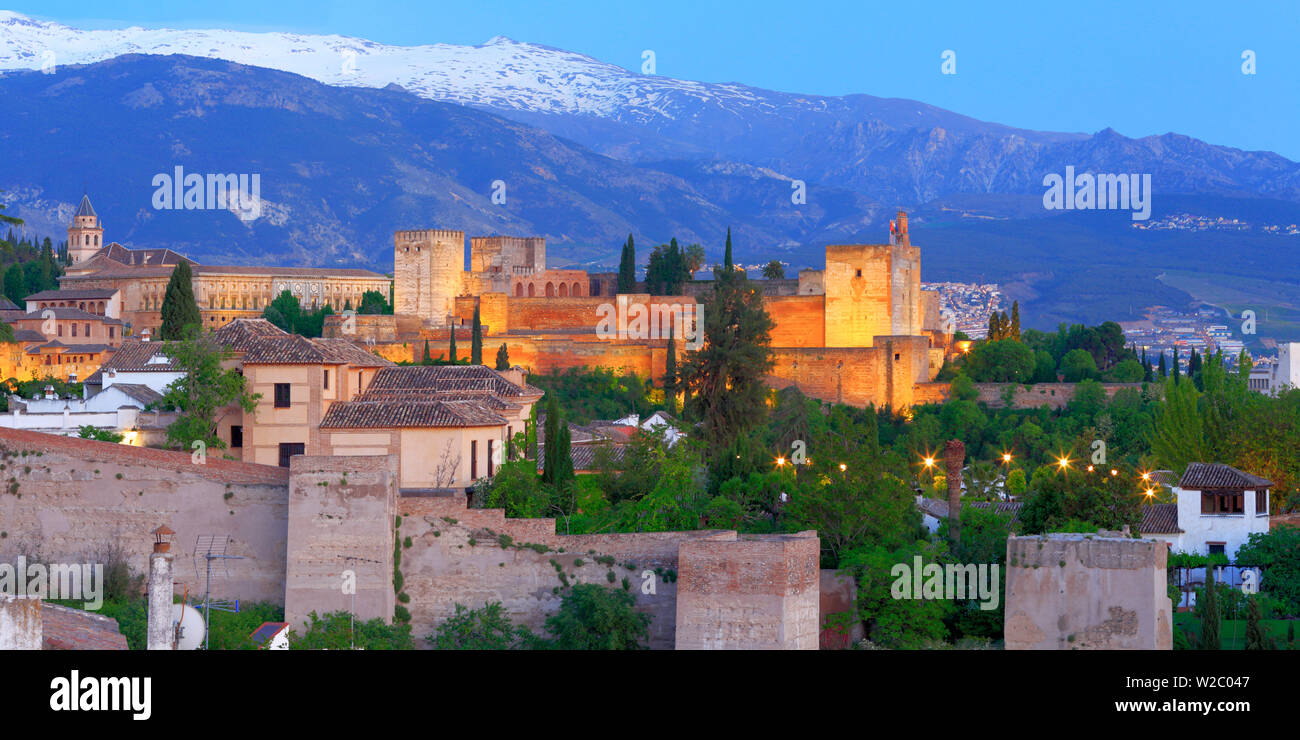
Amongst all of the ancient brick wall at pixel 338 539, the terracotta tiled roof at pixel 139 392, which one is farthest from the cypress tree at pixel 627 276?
the ancient brick wall at pixel 338 539

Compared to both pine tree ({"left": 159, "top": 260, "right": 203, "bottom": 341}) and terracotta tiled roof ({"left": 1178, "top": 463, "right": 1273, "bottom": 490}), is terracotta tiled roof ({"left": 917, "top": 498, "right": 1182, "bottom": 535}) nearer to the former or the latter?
terracotta tiled roof ({"left": 1178, "top": 463, "right": 1273, "bottom": 490})

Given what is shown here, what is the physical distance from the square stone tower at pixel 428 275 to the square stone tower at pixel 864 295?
48.1ft

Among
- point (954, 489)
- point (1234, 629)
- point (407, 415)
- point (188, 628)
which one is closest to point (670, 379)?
point (954, 489)

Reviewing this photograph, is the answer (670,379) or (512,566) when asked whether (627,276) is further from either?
(512,566)

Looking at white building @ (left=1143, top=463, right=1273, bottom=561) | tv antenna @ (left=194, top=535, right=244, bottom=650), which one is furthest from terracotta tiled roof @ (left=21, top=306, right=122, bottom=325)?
white building @ (left=1143, top=463, right=1273, bottom=561)

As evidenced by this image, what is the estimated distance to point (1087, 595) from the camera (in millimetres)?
28875

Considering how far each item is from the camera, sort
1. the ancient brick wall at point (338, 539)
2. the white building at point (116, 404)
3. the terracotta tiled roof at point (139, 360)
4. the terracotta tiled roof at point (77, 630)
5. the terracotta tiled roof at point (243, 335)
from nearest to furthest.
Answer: the terracotta tiled roof at point (77, 630)
the ancient brick wall at point (338, 539)
the terracotta tiled roof at point (243, 335)
the white building at point (116, 404)
the terracotta tiled roof at point (139, 360)

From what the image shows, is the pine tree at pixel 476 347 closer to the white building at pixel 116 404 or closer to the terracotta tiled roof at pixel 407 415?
the white building at pixel 116 404

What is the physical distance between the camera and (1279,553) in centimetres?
3622

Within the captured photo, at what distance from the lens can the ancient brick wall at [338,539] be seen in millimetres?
29047

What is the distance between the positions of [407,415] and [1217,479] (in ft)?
53.7

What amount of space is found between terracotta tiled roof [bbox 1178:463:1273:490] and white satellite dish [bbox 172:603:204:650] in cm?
2068

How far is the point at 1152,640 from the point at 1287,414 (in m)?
19.6
